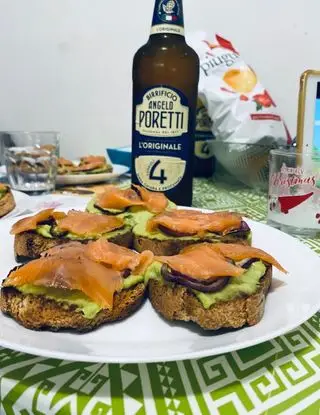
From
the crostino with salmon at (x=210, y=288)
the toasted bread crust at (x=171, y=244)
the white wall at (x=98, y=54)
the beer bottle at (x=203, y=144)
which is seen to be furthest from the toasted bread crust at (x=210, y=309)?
the white wall at (x=98, y=54)

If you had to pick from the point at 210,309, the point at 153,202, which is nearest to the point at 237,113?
the point at 153,202

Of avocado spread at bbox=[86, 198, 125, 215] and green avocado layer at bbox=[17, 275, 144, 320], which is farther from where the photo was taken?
avocado spread at bbox=[86, 198, 125, 215]

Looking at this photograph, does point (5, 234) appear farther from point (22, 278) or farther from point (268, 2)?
point (268, 2)

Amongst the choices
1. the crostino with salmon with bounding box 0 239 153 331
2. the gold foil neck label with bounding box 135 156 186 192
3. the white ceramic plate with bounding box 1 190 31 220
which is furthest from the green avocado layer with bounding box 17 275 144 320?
the gold foil neck label with bounding box 135 156 186 192

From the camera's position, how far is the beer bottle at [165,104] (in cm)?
99

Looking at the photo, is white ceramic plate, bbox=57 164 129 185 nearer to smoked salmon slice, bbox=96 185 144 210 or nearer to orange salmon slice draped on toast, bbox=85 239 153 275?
smoked salmon slice, bbox=96 185 144 210

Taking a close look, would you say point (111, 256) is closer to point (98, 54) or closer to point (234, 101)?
point (234, 101)

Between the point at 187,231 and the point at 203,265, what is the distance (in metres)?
0.20

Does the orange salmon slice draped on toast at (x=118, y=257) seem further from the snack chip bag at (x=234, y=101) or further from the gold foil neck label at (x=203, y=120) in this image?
the gold foil neck label at (x=203, y=120)

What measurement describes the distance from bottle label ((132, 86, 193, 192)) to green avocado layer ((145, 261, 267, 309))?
50 centimetres

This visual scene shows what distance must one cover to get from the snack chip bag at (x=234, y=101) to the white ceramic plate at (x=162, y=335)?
750mm

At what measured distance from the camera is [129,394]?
0.38 metres

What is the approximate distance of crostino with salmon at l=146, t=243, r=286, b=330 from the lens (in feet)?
1.52

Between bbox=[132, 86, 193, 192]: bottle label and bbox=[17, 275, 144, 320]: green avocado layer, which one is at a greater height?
bbox=[132, 86, 193, 192]: bottle label
